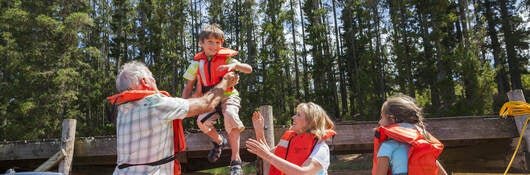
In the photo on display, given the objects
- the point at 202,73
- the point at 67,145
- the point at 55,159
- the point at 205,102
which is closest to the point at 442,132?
the point at 202,73

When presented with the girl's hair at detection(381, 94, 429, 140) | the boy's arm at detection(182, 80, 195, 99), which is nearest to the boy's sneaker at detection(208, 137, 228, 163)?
the boy's arm at detection(182, 80, 195, 99)

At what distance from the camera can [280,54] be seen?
25.4 meters

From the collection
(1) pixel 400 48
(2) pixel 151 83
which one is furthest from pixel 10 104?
(2) pixel 151 83

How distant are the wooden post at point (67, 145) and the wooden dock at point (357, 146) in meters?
0.34

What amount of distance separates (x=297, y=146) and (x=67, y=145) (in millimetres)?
7251

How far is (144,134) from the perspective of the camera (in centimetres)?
213

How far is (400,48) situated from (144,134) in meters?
21.7

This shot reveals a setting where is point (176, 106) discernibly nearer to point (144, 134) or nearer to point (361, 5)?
point (144, 134)

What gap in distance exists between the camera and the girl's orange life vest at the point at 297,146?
2.72 m

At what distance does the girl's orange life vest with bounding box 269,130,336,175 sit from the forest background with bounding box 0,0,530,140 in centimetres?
1664

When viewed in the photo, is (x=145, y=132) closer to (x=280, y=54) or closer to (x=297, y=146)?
(x=297, y=146)

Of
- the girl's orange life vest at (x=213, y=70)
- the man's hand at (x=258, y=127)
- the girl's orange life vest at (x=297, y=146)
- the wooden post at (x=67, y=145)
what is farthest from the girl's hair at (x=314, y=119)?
the wooden post at (x=67, y=145)

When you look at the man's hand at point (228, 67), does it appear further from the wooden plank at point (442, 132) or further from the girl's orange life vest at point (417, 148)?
the wooden plank at point (442, 132)

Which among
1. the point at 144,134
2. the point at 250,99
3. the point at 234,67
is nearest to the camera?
the point at 144,134
